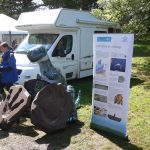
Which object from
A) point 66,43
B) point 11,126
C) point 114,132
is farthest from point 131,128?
point 66,43

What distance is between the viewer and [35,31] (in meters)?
13.0

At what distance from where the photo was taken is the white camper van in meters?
12.2

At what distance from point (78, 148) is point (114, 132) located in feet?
2.78

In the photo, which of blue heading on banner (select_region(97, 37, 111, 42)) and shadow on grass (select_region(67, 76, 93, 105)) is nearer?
blue heading on banner (select_region(97, 37, 111, 42))

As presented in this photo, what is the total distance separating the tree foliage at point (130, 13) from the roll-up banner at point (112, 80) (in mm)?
8036

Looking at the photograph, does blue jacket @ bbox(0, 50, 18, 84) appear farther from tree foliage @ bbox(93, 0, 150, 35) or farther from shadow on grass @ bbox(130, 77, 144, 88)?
tree foliage @ bbox(93, 0, 150, 35)

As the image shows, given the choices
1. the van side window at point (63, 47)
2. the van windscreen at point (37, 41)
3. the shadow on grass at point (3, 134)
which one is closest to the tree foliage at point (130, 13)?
the van side window at point (63, 47)

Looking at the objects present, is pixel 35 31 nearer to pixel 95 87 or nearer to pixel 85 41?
pixel 85 41

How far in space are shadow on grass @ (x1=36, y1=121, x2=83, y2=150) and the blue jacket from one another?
7.13 ft

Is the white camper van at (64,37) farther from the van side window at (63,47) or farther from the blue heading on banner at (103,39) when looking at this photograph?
the blue heading on banner at (103,39)

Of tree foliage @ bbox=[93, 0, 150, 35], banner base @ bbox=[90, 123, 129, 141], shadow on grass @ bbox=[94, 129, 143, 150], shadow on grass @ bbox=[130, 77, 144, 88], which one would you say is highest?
tree foliage @ bbox=[93, 0, 150, 35]

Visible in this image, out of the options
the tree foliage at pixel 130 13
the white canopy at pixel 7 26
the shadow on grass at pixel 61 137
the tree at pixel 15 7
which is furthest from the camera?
the tree at pixel 15 7

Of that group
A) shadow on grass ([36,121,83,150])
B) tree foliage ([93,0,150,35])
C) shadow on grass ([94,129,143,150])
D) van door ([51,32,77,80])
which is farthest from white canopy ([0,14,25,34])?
shadow on grass ([94,129,143,150])

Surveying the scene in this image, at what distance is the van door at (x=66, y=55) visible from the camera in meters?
12.2
